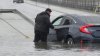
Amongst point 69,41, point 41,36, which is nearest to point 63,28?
point 69,41

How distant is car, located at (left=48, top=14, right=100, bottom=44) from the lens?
17938 mm

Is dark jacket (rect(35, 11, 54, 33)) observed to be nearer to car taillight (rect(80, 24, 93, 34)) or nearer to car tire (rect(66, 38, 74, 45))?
car tire (rect(66, 38, 74, 45))

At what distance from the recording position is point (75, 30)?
18.4m

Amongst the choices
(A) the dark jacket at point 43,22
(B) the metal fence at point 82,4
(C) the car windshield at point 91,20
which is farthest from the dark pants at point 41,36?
(B) the metal fence at point 82,4

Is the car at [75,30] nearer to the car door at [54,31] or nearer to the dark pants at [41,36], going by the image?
the car door at [54,31]

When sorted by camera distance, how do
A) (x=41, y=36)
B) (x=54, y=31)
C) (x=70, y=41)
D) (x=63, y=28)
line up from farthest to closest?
(x=54, y=31)
(x=41, y=36)
(x=63, y=28)
(x=70, y=41)

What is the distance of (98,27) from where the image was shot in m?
18.0

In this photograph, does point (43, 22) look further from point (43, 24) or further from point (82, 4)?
point (82, 4)

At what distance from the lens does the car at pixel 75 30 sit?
706 inches

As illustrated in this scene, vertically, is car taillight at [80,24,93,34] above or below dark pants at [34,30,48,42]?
above

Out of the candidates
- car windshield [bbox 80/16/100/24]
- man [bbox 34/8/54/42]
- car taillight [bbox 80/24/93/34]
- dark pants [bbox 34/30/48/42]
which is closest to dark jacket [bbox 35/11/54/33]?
man [bbox 34/8/54/42]

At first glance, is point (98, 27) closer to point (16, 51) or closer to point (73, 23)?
point (73, 23)

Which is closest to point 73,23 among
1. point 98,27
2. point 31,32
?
point 98,27

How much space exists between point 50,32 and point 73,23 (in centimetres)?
150
